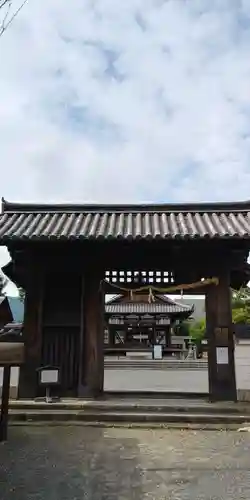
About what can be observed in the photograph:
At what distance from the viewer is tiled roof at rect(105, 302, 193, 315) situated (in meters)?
31.4

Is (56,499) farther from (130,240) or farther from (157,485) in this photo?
(130,240)

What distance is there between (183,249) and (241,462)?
4.84m

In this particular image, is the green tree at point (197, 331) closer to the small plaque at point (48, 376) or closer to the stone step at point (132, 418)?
the small plaque at point (48, 376)

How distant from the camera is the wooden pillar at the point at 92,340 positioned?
369 inches

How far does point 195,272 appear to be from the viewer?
9.75 m

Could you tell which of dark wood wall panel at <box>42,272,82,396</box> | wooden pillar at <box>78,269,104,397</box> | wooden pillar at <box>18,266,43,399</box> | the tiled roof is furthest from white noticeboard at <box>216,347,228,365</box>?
the tiled roof

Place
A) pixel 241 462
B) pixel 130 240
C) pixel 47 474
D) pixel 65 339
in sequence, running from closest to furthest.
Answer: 1. pixel 47 474
2. pixel 241 462
3. pixel 130 240
4. pixel 65 339

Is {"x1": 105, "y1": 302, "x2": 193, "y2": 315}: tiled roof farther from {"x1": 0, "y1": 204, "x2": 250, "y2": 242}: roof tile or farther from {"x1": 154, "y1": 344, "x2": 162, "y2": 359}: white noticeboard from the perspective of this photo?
{"x1": 0, "y1": 204, "x2": 250, "y2": 242}: roof tile

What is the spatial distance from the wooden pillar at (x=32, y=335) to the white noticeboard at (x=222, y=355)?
3715 mm

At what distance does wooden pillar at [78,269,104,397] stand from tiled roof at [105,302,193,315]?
70.7 feet

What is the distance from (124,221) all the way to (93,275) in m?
1.62

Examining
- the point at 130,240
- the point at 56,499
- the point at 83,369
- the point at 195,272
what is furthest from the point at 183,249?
the point at 56,499

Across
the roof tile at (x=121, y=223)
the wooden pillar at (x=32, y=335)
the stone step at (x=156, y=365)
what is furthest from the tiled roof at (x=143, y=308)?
the wooden pillar at (x=32, y=335)

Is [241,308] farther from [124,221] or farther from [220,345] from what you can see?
[220,345]
